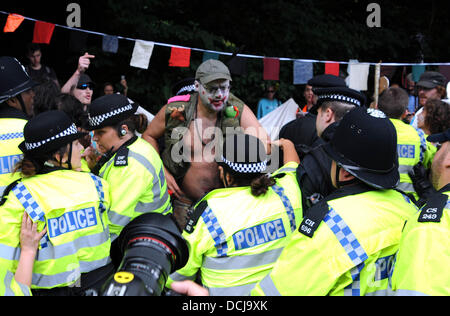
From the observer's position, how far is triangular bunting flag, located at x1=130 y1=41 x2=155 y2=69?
695cm

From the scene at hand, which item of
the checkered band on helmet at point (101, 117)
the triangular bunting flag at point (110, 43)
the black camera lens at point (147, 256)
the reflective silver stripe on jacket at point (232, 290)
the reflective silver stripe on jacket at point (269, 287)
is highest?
the triangular bunting flag at point (110, 43)

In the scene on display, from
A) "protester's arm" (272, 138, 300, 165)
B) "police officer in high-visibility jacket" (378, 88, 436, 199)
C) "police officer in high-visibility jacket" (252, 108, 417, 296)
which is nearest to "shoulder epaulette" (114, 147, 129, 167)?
"protester's arm" (272, 138, 300, 165)

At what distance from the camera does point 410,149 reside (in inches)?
139

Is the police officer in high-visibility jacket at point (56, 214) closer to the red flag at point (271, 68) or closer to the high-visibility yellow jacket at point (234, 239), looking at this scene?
the high-visibility yellow jacket at point (234, 239)

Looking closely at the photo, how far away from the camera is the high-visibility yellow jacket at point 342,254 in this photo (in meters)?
1.66

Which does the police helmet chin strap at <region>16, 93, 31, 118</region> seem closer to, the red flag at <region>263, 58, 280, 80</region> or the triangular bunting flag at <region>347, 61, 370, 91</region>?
the red flag at <region>263, 58, 280, 80</region>

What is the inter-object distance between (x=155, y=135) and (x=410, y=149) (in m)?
2.25

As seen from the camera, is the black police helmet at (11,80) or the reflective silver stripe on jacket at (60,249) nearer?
the reflective silver stripe on jacket at (60,249)

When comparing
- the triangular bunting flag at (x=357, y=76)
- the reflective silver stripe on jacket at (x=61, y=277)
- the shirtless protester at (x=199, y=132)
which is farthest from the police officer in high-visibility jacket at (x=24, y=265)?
the triangular bunting flag at (x=357, y=76)

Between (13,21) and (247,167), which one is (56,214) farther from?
(13,21)

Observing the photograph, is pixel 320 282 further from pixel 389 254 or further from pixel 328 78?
pixel 328 78

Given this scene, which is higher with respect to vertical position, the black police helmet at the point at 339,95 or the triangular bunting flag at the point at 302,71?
the black police helmet at the point at 339,95

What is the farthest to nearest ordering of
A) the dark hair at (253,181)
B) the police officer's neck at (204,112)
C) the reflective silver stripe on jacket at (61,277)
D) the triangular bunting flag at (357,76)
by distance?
the triangular bunting flag at (357,76), the police officer's neck at (204,112), the dark hair at (253,181), the reflective silver stripe on jacket at (61,277)
